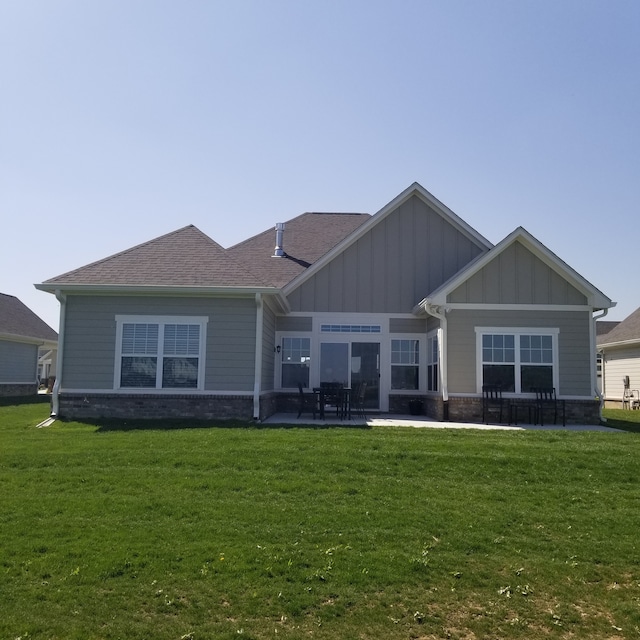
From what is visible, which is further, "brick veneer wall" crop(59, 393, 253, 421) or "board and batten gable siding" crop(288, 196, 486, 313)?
"board and batten gable siding" crop(288, 196, 486, 313)

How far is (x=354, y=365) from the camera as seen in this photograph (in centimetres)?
1712

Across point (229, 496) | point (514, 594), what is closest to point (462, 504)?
point (514, 594)

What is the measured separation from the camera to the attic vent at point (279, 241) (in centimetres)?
2009

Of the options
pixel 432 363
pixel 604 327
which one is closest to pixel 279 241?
pixel 432 363

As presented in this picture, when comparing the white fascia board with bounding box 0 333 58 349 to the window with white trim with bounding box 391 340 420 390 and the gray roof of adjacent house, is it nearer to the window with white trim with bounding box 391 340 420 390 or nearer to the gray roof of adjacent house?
the gray roof of adjacent house

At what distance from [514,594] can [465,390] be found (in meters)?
9.95

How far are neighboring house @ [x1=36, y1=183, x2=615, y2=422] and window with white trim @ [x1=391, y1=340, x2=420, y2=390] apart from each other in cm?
4

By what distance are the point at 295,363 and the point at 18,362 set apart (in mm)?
17141

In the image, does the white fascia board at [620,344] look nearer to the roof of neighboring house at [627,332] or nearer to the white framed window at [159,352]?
the roof of neighboring house at [627,332]

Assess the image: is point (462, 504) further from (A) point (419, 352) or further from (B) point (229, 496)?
(A) point (419, 352)

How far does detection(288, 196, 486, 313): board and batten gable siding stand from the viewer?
1727cm

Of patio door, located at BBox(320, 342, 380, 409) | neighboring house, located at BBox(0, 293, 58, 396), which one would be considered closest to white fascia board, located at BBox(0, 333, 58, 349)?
neighboring house, located at BBox(0, 293, 58, 396)

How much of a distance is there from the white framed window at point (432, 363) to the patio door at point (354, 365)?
4.53 ft

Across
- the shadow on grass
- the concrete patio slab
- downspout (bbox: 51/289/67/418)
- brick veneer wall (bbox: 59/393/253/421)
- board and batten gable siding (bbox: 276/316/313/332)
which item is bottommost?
the shadow on grass
